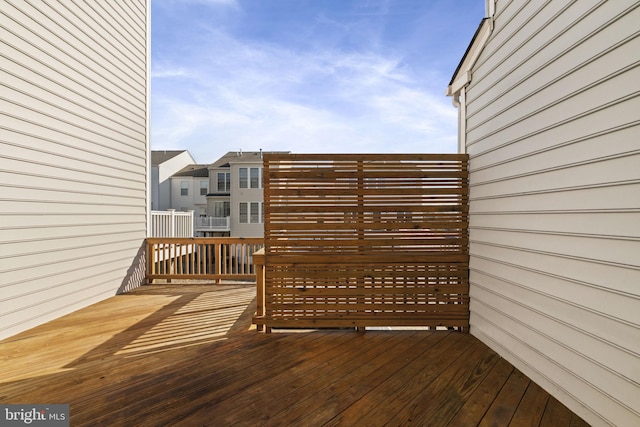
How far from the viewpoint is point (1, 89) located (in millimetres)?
2943

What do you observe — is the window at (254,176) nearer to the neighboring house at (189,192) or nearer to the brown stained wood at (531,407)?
the neighboring house at (189,192)

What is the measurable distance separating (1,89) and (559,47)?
4992mm

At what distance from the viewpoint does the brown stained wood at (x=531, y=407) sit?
1.75 m

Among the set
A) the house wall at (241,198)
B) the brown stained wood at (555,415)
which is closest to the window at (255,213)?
the house wall at (241,198)

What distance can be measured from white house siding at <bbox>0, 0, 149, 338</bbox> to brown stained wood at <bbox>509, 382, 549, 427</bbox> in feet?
15.2

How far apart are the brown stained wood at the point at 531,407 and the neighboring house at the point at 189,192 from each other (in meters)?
18.5

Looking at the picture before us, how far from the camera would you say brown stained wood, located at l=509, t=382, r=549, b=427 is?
1751 millimetres

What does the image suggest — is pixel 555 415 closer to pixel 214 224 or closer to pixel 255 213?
pixel 255 213

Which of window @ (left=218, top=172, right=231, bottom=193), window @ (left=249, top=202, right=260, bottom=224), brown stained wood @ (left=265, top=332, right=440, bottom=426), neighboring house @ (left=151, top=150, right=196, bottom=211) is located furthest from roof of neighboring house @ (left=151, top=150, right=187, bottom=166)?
brown stained wood @ (left=265, top=332, right=440, bottom=426)

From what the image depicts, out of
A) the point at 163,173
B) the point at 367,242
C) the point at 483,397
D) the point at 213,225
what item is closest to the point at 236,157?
the point at 213,225

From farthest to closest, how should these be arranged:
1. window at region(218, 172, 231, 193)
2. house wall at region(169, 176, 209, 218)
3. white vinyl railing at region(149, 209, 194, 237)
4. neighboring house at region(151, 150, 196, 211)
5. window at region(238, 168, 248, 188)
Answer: house wall at region(169, 176, 209, 218)
neighboring house at region(151, 150, 196, 211)
window at region(218, 172, 231, 193)
window at region(238, 168, 248, 188)
white vinyl railing at region(149, 209, 194, 237)

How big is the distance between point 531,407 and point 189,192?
63.4 feet

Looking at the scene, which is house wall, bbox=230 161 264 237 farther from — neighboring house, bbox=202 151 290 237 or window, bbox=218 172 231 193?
window, bbox=218 172 231 193

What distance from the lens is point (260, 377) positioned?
2246 mm
